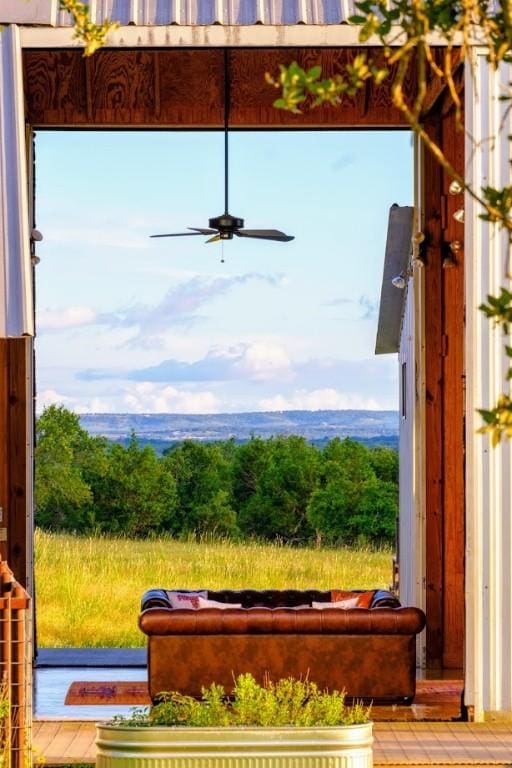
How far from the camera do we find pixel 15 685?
5.50 metres

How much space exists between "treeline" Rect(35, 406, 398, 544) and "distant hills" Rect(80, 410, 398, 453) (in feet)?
10.6

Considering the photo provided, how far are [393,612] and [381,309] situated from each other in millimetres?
4051

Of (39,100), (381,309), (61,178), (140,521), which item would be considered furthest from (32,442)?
(61,178)

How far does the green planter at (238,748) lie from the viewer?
504 centimetres

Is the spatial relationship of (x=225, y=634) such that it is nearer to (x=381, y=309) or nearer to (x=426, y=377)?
(x=426, y=377)

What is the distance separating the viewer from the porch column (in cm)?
789

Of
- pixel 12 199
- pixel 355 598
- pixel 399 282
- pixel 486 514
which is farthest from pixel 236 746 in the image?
pixel 399 282

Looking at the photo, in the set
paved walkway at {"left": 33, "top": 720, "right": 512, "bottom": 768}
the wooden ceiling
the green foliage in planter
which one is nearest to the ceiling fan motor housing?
the wooden ceiling

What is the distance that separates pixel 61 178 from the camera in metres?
31.0

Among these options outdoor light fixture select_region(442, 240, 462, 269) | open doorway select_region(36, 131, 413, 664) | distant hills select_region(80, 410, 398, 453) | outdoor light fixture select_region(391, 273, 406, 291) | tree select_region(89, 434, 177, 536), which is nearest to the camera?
outdoor light fixture select_region(442, 240, 462, 269)

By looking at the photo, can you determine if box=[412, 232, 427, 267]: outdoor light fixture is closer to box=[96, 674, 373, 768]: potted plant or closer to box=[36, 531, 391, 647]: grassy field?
box=[96, 674, 373, 768]: potted plant

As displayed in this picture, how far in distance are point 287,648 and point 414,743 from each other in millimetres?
1181

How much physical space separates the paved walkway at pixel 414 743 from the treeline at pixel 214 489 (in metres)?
18.0

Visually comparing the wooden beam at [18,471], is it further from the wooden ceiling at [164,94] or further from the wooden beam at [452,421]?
the wooden beam at [452,421]
